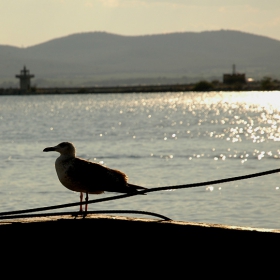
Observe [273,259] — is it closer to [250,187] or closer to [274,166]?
[250,187]

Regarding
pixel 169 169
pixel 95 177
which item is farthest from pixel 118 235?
pixel 169 169

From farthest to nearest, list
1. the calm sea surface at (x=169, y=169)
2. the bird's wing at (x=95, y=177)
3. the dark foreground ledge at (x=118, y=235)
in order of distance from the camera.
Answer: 1. the calm sea surface at (x=169, y=169)
2. the bird's wing at (x=95, y=177)
3. the dark foreground ledge at (x=118, y=235)

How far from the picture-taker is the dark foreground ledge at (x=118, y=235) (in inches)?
343

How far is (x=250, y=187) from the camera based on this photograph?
2688 centimetres

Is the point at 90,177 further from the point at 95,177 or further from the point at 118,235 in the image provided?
the point at 118,235

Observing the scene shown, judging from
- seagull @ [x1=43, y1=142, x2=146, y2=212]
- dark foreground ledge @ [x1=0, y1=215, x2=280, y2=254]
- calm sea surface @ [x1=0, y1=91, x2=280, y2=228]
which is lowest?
calm sea surface @ [x1=0, y1=91, x2=280, y2=228]

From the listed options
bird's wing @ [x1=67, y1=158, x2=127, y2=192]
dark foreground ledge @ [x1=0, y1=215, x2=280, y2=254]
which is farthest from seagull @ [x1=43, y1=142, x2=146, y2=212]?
dark foreground ledge @ [x1=0, y1=215, x2=280, y2=254]

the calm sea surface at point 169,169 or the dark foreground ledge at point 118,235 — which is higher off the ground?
the dark foreground ledge at point 118,235

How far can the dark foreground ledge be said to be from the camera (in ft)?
28.6

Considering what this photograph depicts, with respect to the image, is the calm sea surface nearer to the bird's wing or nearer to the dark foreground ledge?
the bird's wing

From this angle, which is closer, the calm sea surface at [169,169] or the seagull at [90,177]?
the seagull at [90,177]

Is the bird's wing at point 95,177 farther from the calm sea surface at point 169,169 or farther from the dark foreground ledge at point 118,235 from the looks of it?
the calm sea surface at point 169,169

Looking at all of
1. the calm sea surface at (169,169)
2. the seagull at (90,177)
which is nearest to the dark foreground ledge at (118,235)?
the seagull at (90,177)

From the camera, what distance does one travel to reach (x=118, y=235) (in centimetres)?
906
